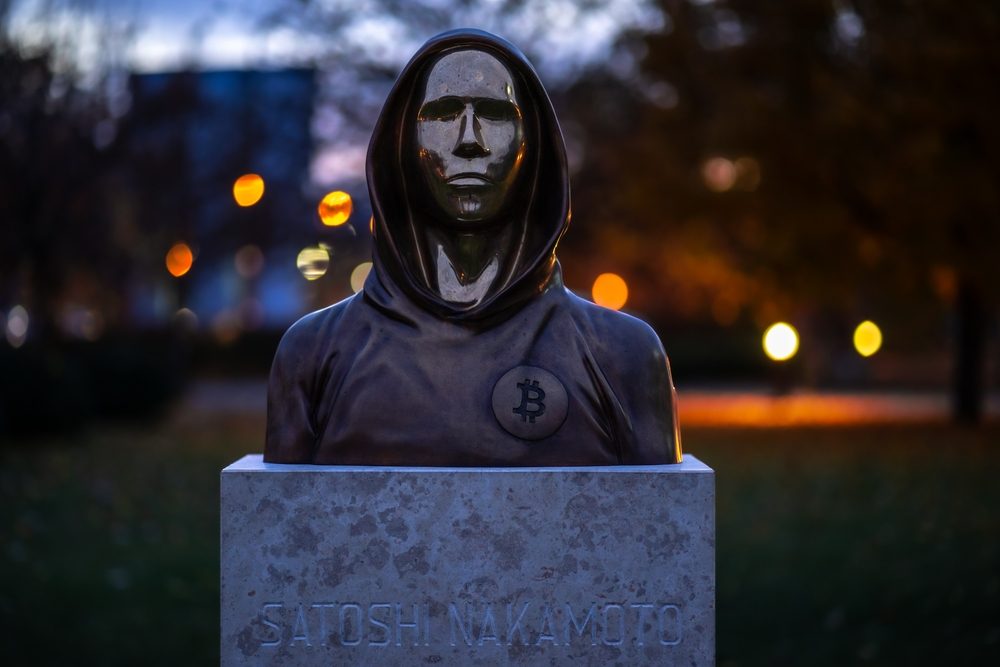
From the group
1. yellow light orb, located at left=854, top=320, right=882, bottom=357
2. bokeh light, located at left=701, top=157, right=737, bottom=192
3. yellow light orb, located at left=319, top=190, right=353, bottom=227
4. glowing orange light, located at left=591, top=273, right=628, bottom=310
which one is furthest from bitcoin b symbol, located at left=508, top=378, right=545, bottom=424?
yellow light orb, located at left=854, top=320, right=882, bottom=357

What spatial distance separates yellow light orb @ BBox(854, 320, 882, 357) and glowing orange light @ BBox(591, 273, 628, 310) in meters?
6.44

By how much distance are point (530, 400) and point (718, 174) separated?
16.8 meters

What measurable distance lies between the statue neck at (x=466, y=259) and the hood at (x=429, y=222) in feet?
0.09

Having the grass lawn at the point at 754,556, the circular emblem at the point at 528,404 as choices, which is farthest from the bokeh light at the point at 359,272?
the circular emblem at the point at 528,404

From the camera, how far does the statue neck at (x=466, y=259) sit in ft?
14.1

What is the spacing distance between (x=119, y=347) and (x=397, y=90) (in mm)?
18615

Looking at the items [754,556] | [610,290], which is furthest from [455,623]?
[610,290]

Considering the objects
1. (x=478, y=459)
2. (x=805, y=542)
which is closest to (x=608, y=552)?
(x=478, y=459)

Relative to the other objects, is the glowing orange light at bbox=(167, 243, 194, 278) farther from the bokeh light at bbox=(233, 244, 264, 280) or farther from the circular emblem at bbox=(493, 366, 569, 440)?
the circular emblem at bbox=(493, 366, 569, 440)

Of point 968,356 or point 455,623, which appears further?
point 968,356

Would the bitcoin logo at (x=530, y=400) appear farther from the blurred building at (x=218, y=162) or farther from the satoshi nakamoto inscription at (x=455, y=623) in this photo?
the blurred building at (x=218, y=162)

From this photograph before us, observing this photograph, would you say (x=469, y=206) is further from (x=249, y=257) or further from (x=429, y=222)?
(x=249, y=257)

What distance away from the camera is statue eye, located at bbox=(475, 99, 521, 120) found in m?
4.22

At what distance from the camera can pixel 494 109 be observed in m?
4.23
